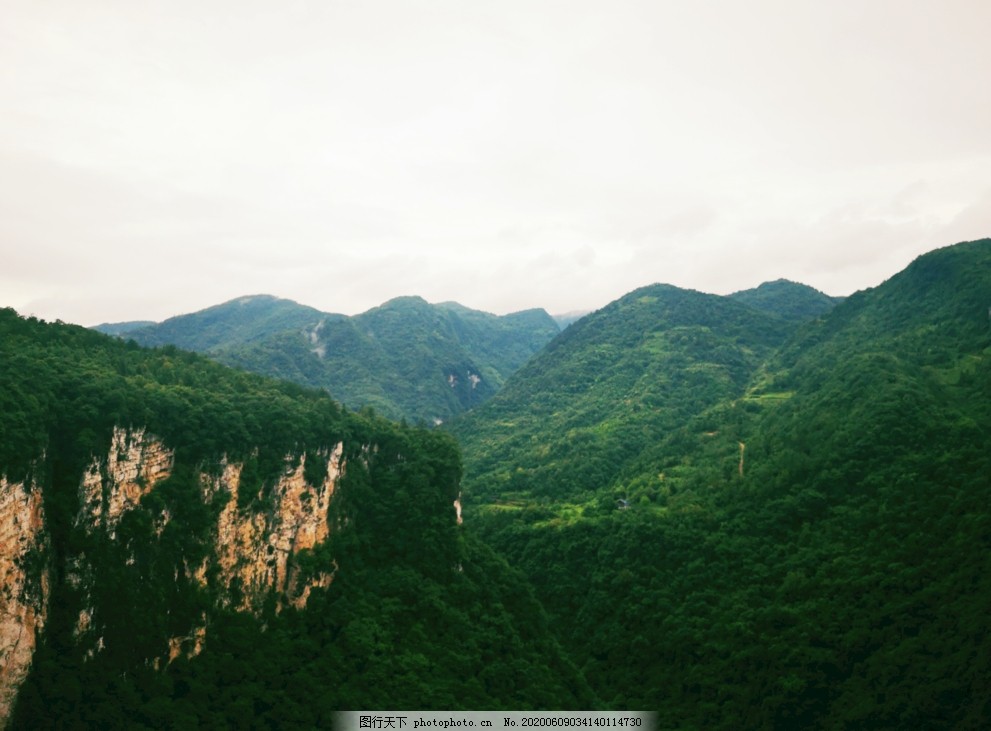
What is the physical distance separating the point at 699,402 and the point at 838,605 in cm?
6528

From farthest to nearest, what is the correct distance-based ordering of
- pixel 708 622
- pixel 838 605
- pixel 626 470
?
pixel 626 470, pixel 708 622, pixel 838 605

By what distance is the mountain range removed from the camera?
133 feet

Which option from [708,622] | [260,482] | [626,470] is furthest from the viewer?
[626,470]

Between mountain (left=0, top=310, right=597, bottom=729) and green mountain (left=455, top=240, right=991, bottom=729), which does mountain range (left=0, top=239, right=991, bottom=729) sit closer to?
mountain (left=0, top=310, right=597, bottom=729)

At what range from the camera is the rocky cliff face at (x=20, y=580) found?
36.4m

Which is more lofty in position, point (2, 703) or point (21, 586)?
point (21, 586)

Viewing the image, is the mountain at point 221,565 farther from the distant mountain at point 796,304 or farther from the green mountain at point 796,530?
the distant mountain at point 796,304

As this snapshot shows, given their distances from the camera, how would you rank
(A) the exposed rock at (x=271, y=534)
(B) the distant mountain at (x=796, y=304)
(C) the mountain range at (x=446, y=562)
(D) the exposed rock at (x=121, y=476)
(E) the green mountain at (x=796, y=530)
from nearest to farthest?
(C) the mountain range at (x=446, y=562) < (D) the exposed rock at (x=121, y=476) < (A) the exposed rock at (x=271, y=534) < (E) the green mountain at (x=796, y=530) < (B) the distant mountain at (x=796, y=304)

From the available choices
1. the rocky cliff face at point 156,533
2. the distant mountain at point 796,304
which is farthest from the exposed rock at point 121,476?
the distant mountain at point 796,304

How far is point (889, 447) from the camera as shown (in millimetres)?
70000

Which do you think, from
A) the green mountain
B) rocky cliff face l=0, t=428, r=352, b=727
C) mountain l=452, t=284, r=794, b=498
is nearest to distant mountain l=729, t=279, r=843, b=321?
mountain l=452, t=284, r=794, b=498

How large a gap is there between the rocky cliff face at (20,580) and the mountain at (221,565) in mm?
107

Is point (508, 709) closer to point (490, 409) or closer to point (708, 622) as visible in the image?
point (708, 622)

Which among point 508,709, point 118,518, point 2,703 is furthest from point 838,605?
point 2,703
